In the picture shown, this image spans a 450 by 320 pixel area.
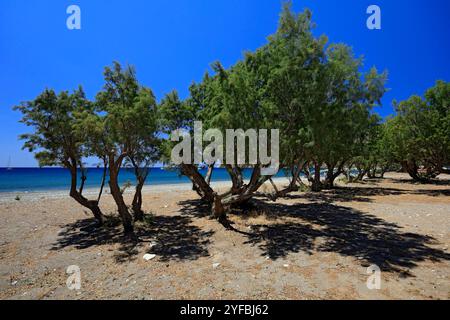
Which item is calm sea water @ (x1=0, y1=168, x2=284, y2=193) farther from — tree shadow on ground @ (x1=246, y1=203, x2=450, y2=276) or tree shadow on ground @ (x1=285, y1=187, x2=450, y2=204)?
tree shadow on ground @ (x1=285, y1=187, x2=450, y2=204)

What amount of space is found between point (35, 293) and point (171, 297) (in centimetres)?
368

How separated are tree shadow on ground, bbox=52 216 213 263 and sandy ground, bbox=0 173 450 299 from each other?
5 centimetres

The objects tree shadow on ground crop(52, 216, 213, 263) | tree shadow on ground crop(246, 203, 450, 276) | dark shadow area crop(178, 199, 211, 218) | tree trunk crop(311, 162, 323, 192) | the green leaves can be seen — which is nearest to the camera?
tree shadow on ground crop(246, 203, 450, 276)

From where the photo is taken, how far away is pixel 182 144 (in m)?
11.2

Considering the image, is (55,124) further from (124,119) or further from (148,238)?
(148,238)

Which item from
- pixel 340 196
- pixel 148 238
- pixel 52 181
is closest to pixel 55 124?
pixel 148 238

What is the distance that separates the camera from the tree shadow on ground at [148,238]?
26.2 feet

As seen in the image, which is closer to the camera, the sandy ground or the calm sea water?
the sandy ground

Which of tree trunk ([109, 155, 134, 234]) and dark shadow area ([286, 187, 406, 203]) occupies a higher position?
tree trunk ([109, 155, 134, 234])

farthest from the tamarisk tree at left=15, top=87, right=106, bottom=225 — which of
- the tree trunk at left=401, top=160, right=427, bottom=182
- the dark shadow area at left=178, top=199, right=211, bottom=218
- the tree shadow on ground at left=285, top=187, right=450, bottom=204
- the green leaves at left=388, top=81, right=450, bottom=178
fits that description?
the tree trunk at left=401, top=160, right=427, bottom=182

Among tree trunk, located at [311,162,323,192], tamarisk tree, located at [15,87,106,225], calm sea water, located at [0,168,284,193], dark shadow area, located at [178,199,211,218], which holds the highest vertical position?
tamarisk tree, located at [15,87,106,225]

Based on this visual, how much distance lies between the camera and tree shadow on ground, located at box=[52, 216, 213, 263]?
7977 millimetres

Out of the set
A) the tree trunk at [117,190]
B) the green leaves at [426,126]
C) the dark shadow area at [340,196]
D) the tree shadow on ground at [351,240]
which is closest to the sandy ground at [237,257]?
the tree shadow on ground at [351,240]
